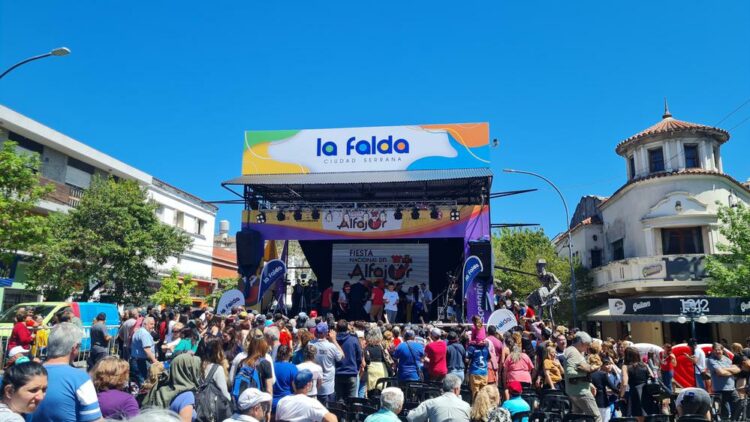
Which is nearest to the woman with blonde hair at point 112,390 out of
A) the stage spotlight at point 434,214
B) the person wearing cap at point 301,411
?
the person wearing cap at point 301,411

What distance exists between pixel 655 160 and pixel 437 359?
22017 mm

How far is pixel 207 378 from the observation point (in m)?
4.72

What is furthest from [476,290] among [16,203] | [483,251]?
[16,203]

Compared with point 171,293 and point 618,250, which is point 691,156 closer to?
point 618,250

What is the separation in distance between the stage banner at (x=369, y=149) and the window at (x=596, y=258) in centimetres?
1495

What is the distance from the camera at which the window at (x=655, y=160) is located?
25281mm

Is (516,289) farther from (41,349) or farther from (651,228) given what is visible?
(41,349)

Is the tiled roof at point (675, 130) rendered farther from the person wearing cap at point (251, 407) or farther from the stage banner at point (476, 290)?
the person wearing cap at point (251, 407)

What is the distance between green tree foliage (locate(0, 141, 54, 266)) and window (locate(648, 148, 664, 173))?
26408 millimetres

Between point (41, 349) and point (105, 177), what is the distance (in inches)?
827

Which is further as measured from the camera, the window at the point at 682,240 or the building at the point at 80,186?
the window at the point at 682,240

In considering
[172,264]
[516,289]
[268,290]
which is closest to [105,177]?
[172,264]

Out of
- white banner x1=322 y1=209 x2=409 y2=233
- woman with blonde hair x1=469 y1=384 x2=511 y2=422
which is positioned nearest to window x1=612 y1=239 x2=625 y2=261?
white banner x1=322 y1=209 x2=409 y2=233

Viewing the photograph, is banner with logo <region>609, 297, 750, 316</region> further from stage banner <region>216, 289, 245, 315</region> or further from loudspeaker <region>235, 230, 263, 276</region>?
stage banner <region>216, 289, 245, 315</region>
